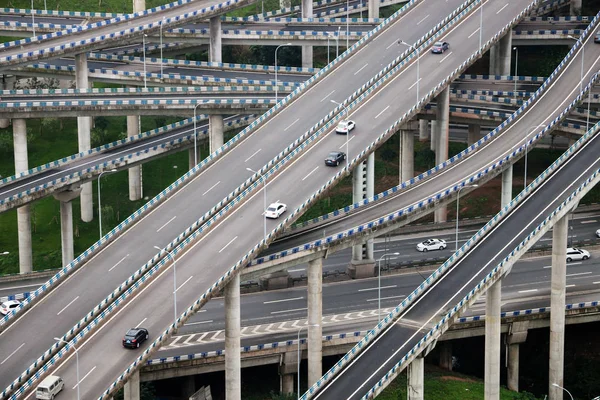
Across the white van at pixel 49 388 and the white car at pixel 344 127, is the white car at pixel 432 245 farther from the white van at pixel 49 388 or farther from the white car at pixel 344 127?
the white van at pixel 49 388

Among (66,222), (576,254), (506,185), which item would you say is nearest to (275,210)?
(66,222)

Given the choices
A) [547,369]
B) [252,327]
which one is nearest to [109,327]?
[252,327]

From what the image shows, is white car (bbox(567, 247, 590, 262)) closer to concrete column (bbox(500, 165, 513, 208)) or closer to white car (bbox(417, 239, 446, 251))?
concrete column (bbox(500, 165, 513, 208))

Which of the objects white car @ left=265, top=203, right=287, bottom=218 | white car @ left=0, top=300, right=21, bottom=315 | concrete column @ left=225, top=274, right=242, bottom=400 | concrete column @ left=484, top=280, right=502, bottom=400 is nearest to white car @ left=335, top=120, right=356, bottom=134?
white car @ left=265, top=203, right=287, bottom=218

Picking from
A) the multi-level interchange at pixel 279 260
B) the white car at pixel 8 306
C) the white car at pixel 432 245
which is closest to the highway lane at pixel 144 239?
the multi-level interchange at pixel 279 260

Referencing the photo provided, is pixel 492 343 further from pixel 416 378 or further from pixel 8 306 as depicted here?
pixel 8 306

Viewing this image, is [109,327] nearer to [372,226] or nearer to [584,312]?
[372,226]
